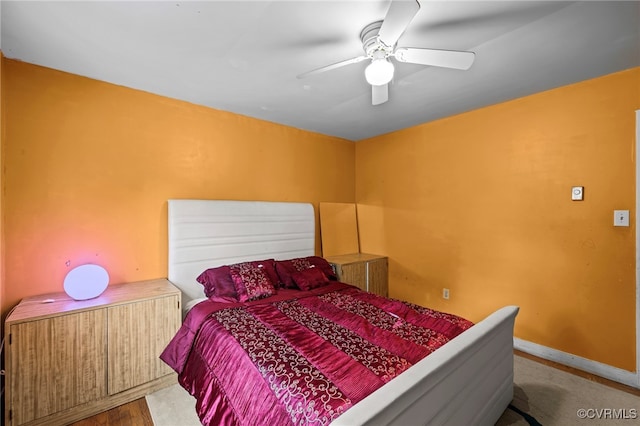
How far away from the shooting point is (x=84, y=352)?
6.46 feet

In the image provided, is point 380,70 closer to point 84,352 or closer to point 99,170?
point 99,170

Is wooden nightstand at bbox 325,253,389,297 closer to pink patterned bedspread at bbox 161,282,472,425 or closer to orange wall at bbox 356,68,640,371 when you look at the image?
orange wall at bbox 356,68,640,371

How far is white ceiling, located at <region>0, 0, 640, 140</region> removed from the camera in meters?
1.60

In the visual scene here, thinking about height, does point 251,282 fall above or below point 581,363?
above

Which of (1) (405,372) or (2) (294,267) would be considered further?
(2) (294,267)

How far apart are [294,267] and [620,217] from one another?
2.87m

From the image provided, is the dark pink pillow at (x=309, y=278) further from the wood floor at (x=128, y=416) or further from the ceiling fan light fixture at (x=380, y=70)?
the ceiling fan light fixture at (x=380, y=70)

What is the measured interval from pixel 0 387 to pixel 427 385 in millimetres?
2698

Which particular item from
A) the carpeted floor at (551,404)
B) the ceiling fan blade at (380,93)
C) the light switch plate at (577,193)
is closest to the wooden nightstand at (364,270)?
the carpeted floor at (551,404)

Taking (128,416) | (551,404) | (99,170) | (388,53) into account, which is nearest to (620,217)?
(551,404)

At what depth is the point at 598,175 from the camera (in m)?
2.42

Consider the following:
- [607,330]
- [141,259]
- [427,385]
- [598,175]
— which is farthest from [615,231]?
[141,259]

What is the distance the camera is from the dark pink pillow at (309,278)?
2.88 meters

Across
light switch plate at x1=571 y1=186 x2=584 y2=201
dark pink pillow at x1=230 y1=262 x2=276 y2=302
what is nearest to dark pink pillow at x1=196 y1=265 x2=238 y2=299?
dark pink pillow at x1=230 y1=262 x2=276 y2=302
